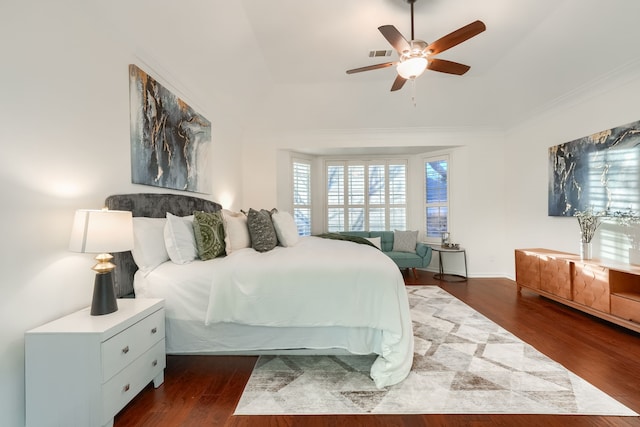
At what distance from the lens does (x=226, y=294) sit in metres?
1.95

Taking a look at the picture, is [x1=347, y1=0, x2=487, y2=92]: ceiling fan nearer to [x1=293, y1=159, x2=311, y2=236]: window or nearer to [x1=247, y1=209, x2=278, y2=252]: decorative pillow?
[x1=247, y1=209, x2=278, y2=252]: decorative pillow

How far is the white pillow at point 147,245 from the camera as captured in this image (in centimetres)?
204

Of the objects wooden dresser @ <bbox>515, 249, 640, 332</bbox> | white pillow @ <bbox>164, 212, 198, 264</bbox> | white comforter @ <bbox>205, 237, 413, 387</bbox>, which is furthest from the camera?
wooden dresser @ <bbox>515, 249, 640, 332</bbox>

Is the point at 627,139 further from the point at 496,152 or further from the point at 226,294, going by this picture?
the point at 226,294

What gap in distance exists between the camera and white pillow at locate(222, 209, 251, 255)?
2.59 meters

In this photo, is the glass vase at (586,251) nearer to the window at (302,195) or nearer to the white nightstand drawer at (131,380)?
the window at (302,195)

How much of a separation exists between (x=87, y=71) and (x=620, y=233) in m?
5.14

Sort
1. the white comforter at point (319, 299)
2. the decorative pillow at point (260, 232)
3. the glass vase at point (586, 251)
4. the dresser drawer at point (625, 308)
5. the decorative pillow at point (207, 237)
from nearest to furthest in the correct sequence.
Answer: the white comforter at point (319, 299), the decorative pillow at point (207, 237), the dresser drawer at point (625, 308), the decorative pillow at point (260, 232), the glass vase at point (586, 251)

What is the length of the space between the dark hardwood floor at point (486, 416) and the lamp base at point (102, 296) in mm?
633

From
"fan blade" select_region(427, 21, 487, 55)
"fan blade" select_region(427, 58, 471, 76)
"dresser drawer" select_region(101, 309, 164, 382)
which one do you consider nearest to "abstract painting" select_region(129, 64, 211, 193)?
"dresser drawer" select_region(101, 309, 164, 382)

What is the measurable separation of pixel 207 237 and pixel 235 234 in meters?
0.37

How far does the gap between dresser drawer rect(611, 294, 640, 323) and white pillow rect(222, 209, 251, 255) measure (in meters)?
3.62

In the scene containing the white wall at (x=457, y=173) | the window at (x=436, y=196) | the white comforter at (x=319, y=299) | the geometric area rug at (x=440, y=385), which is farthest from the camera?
the window at (x=436, y=196)

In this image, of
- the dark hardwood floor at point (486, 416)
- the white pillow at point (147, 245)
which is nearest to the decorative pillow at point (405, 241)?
the dark hardwood floor at point (486, 416)
